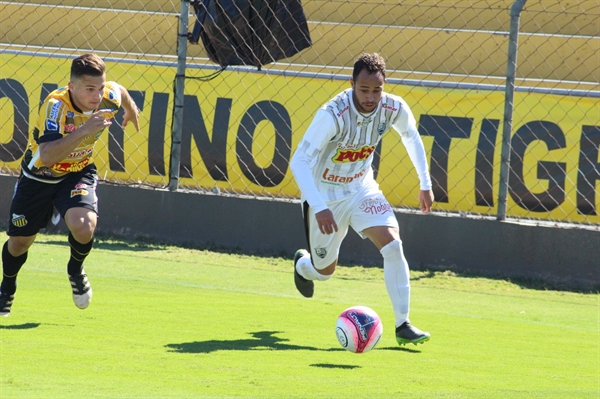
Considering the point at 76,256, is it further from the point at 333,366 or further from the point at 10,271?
the point at 333,366

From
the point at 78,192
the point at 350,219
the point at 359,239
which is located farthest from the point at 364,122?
the point at 359,239

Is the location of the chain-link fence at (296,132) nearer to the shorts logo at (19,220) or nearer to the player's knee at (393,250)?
the player's knee at (393,250)

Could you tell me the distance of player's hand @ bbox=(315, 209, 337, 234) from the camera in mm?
5883

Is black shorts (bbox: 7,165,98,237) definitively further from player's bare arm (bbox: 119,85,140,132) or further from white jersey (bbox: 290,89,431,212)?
white jersey (bbox: 290,89,431,212)

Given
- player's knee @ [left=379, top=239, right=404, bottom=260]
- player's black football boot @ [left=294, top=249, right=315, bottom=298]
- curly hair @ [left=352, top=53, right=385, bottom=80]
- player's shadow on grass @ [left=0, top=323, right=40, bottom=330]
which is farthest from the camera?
player's black football boot @ [left=294, top=249, right=315, bottom=298]

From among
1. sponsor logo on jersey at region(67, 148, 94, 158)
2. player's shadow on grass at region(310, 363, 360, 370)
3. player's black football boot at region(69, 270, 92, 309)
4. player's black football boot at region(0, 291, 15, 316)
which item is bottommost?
player's shadow on grass at region(310, 363, 360, 370)

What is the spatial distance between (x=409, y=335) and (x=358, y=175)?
1401 mm

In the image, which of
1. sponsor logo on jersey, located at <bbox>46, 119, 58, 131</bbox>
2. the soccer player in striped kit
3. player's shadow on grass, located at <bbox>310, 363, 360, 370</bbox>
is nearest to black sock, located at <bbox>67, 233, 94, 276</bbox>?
the soccer player in striped kit

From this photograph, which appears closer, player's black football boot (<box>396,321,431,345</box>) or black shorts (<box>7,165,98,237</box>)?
player's black football boot (<box>396,321,431,345</box>)

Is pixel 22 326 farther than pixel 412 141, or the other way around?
pixel 412 141

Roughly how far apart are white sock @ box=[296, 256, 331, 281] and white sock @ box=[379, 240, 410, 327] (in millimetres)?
1025

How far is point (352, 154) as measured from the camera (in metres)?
6.70

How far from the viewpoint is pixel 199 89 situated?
34.3 feet

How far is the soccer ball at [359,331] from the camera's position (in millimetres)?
5770
